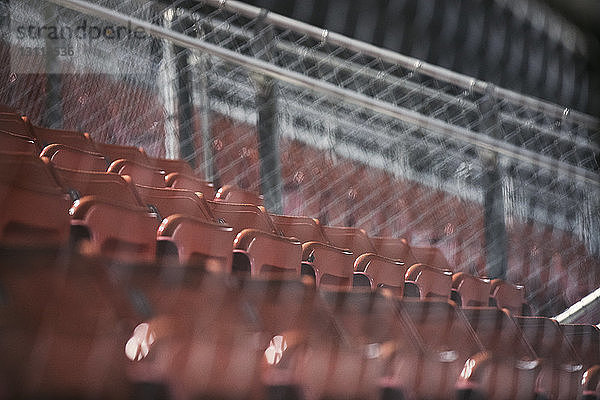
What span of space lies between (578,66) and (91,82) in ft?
3.63

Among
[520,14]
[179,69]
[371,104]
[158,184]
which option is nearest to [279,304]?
[158,184]

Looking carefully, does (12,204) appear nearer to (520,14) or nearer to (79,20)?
(79,20)

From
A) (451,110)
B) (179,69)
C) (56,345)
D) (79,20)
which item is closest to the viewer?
(56,345)

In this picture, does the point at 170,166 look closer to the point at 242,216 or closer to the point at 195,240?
the point at 242,216

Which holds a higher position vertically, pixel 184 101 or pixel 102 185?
pixel 184 101

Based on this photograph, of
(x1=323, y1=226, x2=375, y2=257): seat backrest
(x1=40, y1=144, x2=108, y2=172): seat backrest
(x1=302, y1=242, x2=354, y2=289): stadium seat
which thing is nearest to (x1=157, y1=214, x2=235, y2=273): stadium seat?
(x1=302, y1=242, x2=354, y2=289): stadium seat

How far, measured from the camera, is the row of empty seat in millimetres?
304

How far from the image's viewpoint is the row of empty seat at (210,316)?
1.00 ft

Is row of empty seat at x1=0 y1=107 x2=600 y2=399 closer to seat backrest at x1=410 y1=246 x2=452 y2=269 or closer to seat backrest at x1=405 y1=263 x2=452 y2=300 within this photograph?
seat backrest at x1=405 y1=263 x2=452 y2=300

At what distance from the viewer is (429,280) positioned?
0.73m

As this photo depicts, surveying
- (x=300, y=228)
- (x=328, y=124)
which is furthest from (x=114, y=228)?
(x=328, y=124)

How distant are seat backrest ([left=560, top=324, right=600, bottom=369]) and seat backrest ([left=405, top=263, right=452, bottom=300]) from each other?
117mm

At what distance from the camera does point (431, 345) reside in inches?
20.1

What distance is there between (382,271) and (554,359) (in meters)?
0.17
